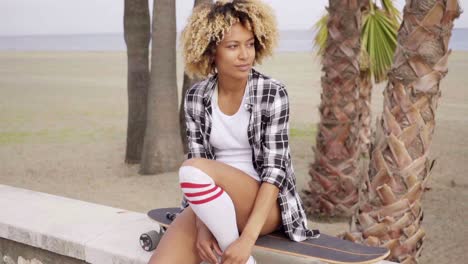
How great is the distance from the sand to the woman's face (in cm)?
365

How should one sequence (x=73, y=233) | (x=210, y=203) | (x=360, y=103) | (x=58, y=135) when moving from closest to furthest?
1. (x=210, y=203)
2. (x=73, y=233)
3. (x=360, y=103)
4. (x=58, y=135)

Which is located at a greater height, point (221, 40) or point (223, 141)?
point (221, 40)

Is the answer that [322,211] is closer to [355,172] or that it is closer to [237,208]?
[355,172]

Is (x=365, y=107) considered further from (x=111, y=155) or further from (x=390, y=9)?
(x=111, y=155)

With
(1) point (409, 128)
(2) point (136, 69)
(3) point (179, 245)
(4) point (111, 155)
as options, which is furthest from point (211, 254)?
(4) point (111, 155)

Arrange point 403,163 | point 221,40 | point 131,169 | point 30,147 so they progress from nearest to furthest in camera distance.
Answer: point 221,40, point 403,163, point 131,169, point 30,147

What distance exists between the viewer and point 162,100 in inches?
322

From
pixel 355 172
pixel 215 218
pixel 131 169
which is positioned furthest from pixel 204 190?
pixel 131 169

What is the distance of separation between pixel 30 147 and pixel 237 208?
926cm

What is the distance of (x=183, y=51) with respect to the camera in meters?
2.51

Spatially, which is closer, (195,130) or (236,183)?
(236,183)

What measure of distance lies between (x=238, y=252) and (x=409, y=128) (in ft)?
6.49

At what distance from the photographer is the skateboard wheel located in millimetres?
2650

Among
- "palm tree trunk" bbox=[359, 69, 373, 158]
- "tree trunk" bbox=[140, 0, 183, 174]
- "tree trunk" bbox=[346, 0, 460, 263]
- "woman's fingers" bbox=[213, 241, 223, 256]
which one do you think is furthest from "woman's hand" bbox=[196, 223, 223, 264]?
"palm tree trunk" bbox=[359, 69, 373, 158]
